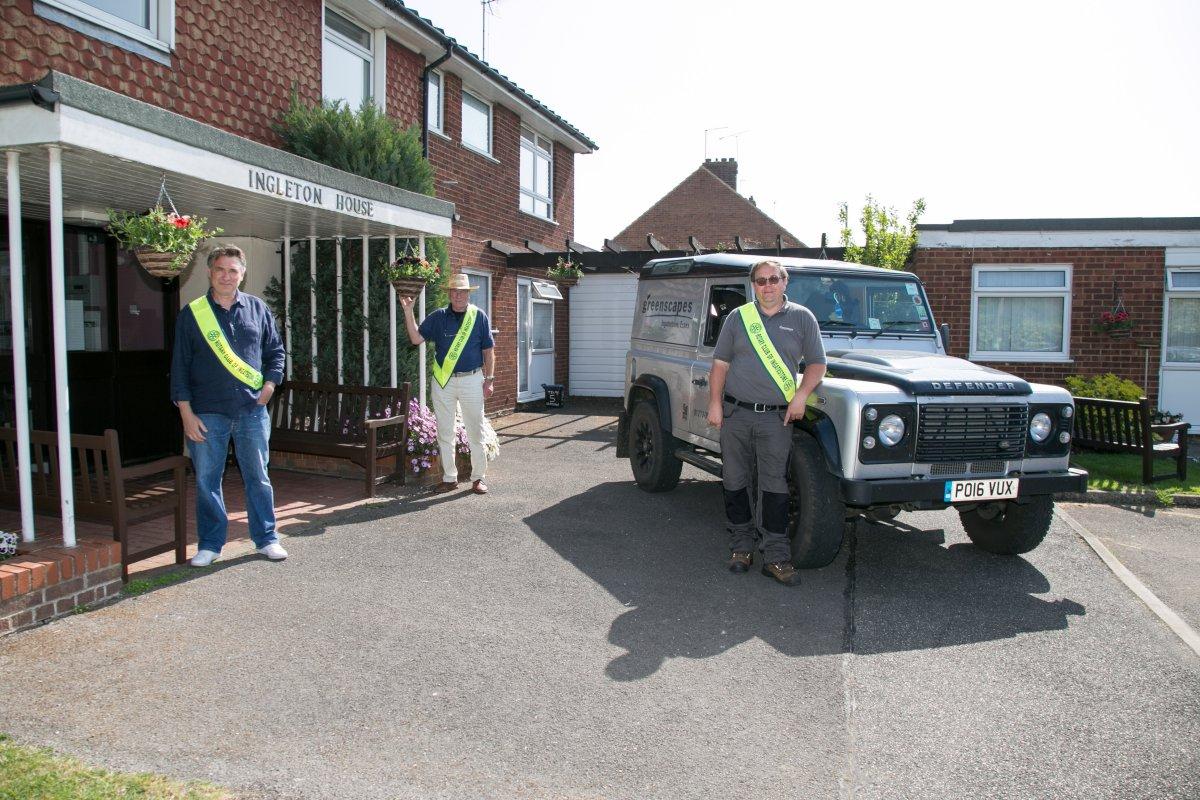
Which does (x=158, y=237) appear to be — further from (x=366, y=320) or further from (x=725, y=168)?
(x=725, y=168)

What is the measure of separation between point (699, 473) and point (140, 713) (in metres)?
6.85

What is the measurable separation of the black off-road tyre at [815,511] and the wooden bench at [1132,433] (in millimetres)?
5106

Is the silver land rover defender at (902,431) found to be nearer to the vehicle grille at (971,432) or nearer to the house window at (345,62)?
the vehicle grille at (971,432)

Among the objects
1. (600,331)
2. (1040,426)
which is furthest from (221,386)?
(600,331)

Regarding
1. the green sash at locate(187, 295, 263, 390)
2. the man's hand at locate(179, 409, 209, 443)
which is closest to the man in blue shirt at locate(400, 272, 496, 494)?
the green sash at locate(187, 295, 263, 390)

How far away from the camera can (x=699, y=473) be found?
977 centimetres

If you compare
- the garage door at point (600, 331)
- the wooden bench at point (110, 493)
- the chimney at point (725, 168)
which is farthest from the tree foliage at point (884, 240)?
the chimney at point (725, 168)

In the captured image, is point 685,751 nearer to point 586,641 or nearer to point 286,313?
point 586,641

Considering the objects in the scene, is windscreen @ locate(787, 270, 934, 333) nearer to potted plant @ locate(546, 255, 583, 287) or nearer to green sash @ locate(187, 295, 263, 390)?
green sash @ locate(187, 295, 263, 390)

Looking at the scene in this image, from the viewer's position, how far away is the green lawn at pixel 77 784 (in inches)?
116

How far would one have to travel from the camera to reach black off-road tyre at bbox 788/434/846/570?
216 inches

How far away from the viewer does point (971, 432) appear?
5.55 m

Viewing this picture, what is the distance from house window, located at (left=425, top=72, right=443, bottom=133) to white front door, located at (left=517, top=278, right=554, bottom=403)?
3.85 metres

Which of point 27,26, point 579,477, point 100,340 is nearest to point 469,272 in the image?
point 579,477
